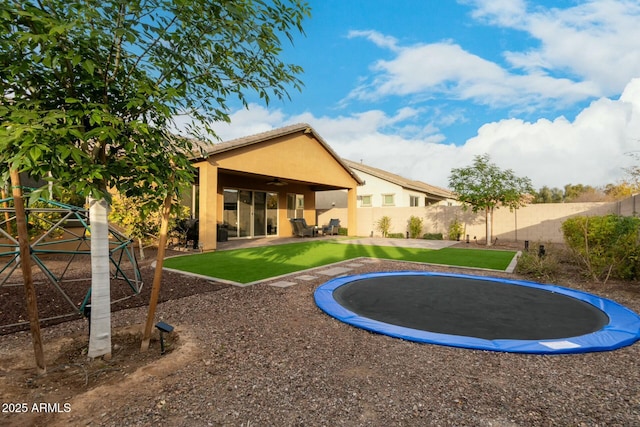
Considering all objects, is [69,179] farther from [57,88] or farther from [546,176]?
[546,176]

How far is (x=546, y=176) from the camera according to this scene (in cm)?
4453

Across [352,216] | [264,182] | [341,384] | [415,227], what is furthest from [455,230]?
[341,384]

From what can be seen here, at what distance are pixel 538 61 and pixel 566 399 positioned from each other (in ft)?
41.1

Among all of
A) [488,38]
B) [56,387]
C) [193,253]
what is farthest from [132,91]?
[488,38]

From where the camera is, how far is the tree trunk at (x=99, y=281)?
2.84 metres

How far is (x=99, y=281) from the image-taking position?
288cm

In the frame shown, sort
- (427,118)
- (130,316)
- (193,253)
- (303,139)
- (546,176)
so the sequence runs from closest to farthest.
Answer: (130,316)
(193,253)
(303,139)
(427,118)
(546,176)

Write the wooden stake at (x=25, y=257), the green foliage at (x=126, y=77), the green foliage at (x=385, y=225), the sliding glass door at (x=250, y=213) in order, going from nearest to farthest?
1. the green foliage at (x=126, y=77)
2. the wooden stake at (x=25, y=257)
3. the sliding glass door at (x=250, y=213)
4. the green foliage at (x=385, y=225)

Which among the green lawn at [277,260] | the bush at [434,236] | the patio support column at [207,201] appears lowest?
the green lawn at [277,260]

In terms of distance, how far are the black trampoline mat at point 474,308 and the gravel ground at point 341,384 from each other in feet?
1.97

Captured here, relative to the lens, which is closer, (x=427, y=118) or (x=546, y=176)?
(x=427, y=118)

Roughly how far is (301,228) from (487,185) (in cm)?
910

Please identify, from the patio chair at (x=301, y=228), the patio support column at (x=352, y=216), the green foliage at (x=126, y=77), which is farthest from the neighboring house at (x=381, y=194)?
the green foliage at (x=126, y=77)

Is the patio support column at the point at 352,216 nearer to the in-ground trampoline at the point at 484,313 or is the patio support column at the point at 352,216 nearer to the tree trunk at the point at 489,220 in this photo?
the tree trunk at the point at 489,220
